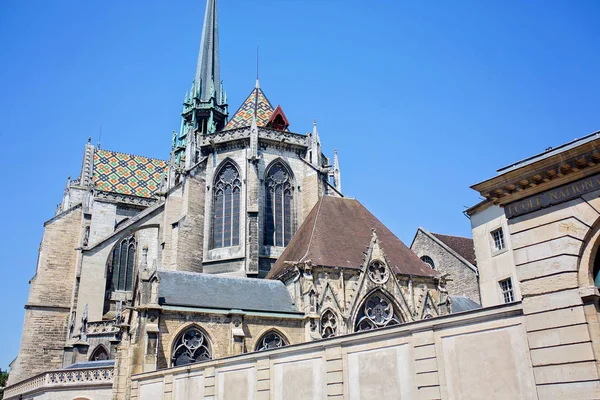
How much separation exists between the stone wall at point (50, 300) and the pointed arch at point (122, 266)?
2.08 meters

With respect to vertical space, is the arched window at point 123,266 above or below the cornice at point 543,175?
above

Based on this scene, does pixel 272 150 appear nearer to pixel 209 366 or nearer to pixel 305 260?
pixel 305 260

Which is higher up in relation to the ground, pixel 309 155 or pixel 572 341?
pixel 309 155

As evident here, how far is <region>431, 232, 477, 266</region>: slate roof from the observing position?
85.8 ft

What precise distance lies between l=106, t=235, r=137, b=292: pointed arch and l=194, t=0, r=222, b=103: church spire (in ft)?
59.6

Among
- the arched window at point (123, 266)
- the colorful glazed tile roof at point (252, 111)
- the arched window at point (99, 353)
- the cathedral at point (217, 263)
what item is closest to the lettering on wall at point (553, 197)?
the cathedral at point (217, 263)

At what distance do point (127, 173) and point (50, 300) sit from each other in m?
11.8

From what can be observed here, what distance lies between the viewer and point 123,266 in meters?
31.8

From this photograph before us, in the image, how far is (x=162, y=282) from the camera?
18.1m

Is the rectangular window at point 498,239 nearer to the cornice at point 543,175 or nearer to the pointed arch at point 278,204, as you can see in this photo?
the pointed arch at point 278,204

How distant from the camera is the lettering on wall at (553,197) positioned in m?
6.97

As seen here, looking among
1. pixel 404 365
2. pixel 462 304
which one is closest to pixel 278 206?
pixel 462 304

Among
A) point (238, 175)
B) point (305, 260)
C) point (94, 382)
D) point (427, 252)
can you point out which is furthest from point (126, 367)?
point (427, 252)

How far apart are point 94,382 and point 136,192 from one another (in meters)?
20.7
